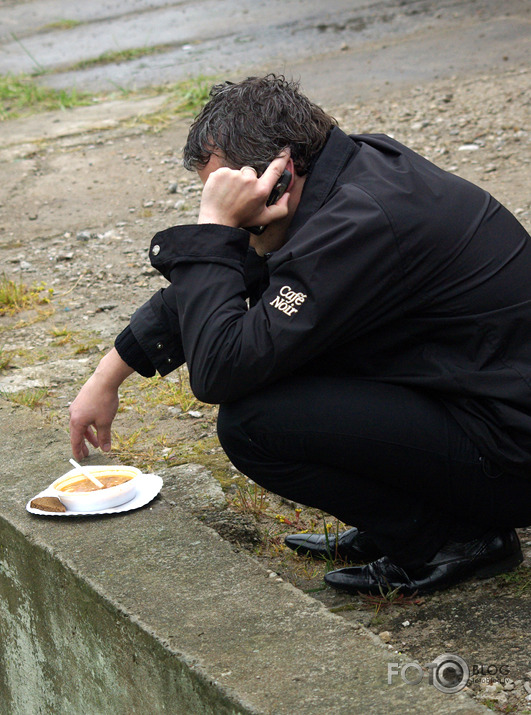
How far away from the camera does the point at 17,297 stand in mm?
4555

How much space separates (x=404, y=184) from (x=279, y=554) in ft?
3.58

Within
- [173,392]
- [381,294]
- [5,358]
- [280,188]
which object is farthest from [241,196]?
[5,358]

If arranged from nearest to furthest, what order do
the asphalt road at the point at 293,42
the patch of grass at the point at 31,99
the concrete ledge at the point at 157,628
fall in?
the concrete ledge at the point at 157,628, the asphalt road at the point at 293,42, the patch of grass at the point at 31,99

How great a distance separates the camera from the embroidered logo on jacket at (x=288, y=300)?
201 centimetres

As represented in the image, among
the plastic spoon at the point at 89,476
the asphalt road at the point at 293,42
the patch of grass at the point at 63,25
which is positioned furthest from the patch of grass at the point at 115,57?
the plastic spoon at the point at 89,476

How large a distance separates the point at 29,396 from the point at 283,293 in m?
1.78

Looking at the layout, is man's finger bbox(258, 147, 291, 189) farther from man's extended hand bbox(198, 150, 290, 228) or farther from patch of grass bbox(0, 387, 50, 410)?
patch of grass bbox(0, 387, 50, 410)

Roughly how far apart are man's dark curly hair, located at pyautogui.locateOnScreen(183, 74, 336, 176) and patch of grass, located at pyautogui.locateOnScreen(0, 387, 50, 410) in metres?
1.54

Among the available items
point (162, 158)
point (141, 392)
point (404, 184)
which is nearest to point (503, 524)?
point (404, 184)

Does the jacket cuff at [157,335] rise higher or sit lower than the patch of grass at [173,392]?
higher

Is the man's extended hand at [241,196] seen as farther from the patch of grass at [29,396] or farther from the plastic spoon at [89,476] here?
the patch of grass at [29,396]

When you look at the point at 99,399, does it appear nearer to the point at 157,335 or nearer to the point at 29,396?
the point at 157,335

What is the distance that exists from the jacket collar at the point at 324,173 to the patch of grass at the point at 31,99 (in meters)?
6.20

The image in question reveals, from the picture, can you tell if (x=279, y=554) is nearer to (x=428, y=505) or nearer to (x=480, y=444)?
(x=428, y=505)
